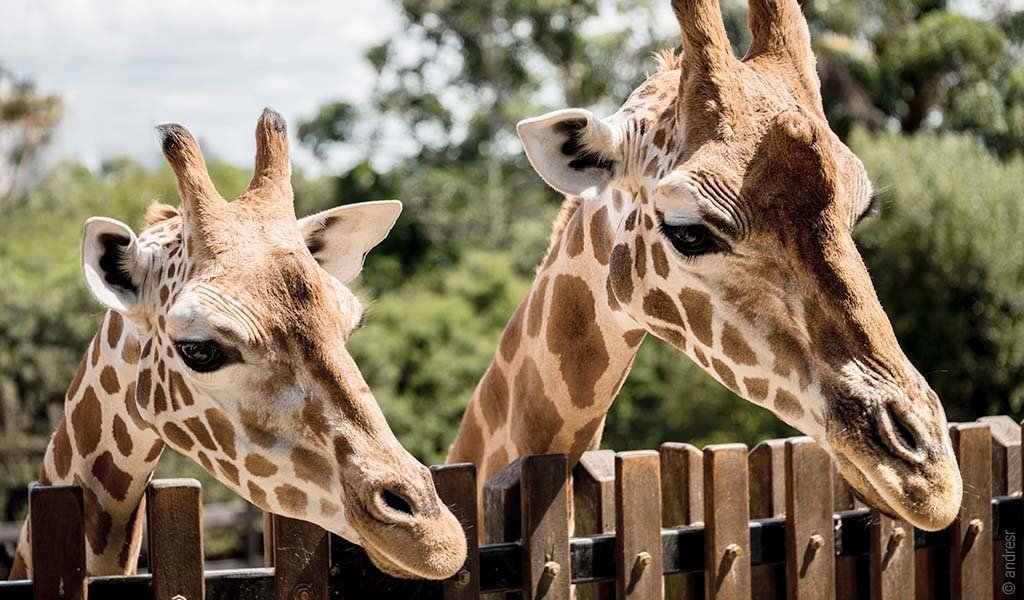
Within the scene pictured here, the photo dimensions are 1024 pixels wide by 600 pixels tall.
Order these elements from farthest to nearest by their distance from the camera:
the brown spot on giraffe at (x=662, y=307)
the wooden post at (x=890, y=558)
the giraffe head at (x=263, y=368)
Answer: the wooden post at (x=890, y=558)
the brown spot on giraffe at (x=662, y=307)
the giraffe head at (x=263, y=368)

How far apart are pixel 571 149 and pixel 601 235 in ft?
1.16

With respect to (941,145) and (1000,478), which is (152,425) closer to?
(1000,478)

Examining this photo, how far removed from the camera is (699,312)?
3074mm

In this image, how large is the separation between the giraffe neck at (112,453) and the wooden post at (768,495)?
1858 mm

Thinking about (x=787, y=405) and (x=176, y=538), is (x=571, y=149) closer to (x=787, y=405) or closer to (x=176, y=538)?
(x=787, y=405)

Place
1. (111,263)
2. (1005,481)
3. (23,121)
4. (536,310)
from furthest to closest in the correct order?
(23,121) < (1005,481) < (536,310) < (111,263)

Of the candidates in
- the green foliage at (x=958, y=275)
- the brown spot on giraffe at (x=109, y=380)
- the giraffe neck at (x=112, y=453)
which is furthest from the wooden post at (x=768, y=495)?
the green foliage at (x=958, y=275)

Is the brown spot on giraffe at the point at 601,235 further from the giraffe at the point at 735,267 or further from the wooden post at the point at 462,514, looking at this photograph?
the wooden post at the point at 462,514

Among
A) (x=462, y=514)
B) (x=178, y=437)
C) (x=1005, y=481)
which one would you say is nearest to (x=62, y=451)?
(x=178, y=437)

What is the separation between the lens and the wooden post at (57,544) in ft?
8.45

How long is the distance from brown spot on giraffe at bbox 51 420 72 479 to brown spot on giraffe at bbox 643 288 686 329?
6.00 feet

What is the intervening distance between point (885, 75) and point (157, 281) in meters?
23.1

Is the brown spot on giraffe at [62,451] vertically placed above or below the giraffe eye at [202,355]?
below

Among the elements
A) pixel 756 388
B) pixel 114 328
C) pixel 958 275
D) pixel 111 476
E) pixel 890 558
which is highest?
pixel 958 275
